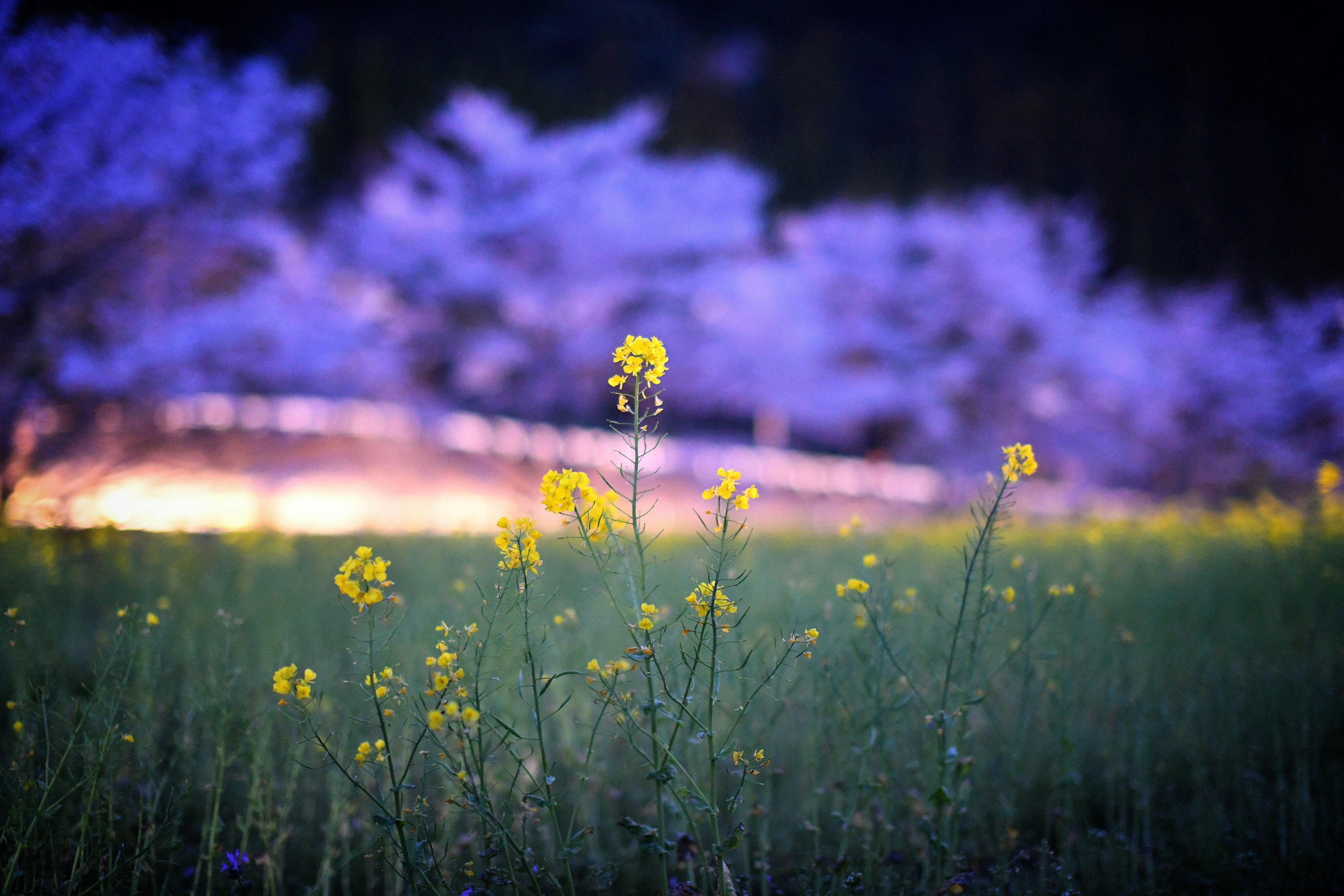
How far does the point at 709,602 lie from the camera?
133cm

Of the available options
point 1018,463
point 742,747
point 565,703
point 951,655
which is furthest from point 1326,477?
point 565,703

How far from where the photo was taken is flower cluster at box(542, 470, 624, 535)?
1.33 meters

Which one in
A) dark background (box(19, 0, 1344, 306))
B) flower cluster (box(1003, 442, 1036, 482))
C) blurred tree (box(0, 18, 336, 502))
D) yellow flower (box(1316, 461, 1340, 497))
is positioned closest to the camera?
flower cluster (box(1003, 442, 1036, 482))

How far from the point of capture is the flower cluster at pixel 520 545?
135 centimetres

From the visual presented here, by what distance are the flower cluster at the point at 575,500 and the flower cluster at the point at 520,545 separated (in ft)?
0.20

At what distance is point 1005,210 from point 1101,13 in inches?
183

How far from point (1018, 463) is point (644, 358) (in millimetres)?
919

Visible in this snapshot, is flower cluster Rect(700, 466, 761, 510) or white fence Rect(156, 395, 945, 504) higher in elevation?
white fence Rect(156, 395, 945, 504)

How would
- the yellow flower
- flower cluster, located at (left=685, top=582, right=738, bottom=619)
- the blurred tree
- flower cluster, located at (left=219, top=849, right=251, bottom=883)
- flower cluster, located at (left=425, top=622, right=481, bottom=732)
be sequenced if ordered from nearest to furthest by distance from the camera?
flower cluster, located at (left=425, top=622, right=481, bottom=732), flower cluster, located at (left=685, top=582, right=738, bottom=619), flower cluster, located at (left=219, top=849, right=251, bottom=883), the yellow flower, the blurred tree

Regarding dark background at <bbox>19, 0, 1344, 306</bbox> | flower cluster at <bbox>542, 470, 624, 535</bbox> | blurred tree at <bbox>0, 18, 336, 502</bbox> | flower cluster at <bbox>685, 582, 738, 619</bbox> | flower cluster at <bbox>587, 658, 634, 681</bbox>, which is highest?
dark background at <bbox>19, 0, 1344, 306</bbox>

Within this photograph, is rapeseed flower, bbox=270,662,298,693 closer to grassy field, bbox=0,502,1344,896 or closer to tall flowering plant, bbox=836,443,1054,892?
grassy field, bbox=0,502,1344,896

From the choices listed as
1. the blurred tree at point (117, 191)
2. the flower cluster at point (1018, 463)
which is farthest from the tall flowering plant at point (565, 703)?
the blurred tree at point (117, 191)

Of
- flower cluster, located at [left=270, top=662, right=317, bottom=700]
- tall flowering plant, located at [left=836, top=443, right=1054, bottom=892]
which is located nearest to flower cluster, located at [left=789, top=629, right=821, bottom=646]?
tall flowering plant, located at [left=836, top=443, right=1054, bottom=892]

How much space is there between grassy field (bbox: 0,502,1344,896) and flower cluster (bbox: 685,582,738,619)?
4cm
